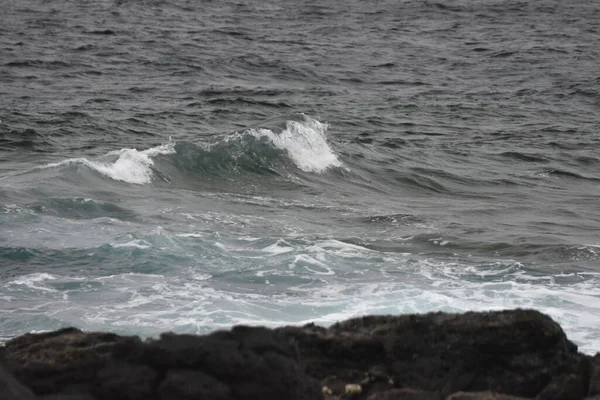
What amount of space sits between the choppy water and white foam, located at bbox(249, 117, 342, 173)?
54 millimetres

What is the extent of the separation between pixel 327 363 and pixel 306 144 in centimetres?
1473

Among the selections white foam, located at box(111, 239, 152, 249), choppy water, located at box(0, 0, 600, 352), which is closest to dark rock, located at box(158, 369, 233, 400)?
choppy water, located at box(0, 0, 600, 352)

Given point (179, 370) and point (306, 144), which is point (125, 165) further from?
point (179, 370)

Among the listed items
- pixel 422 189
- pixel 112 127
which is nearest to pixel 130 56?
pixel 112 127

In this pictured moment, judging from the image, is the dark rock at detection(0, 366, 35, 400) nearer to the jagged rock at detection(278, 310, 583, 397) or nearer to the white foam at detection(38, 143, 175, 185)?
the jagged rock at detection(278, 310, 583, 397)

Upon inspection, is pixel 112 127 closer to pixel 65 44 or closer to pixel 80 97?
pixel 80 97

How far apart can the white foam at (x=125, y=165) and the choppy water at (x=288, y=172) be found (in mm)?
57

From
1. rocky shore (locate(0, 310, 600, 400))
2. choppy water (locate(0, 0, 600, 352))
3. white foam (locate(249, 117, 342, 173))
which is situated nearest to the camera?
rocky shore (locate(0, 310, 600, 400))

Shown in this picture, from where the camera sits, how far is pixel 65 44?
31.0 m

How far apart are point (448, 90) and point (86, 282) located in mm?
18295

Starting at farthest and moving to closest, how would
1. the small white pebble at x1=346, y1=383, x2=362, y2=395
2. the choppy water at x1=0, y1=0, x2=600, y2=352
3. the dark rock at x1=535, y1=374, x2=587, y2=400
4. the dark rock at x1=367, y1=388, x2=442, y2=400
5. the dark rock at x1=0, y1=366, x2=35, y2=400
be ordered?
the choppy water at x1=0, y1=0, x2=600, y2=352
the small white pebble at x1=346, y1=383, x2=362, y2=395
the dark rock at x1=535, y1=374, x2=587, y2=400
the dark rock at x1=367, y1=388, x2=442, y2=400
the dark rock at x1=0, y1=366, x2=35, y2=400

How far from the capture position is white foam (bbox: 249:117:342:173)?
18.3 m

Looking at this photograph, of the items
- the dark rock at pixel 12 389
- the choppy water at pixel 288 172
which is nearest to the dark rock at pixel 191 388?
the dark rock at pixel 12 389

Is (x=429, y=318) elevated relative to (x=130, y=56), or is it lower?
elevated
